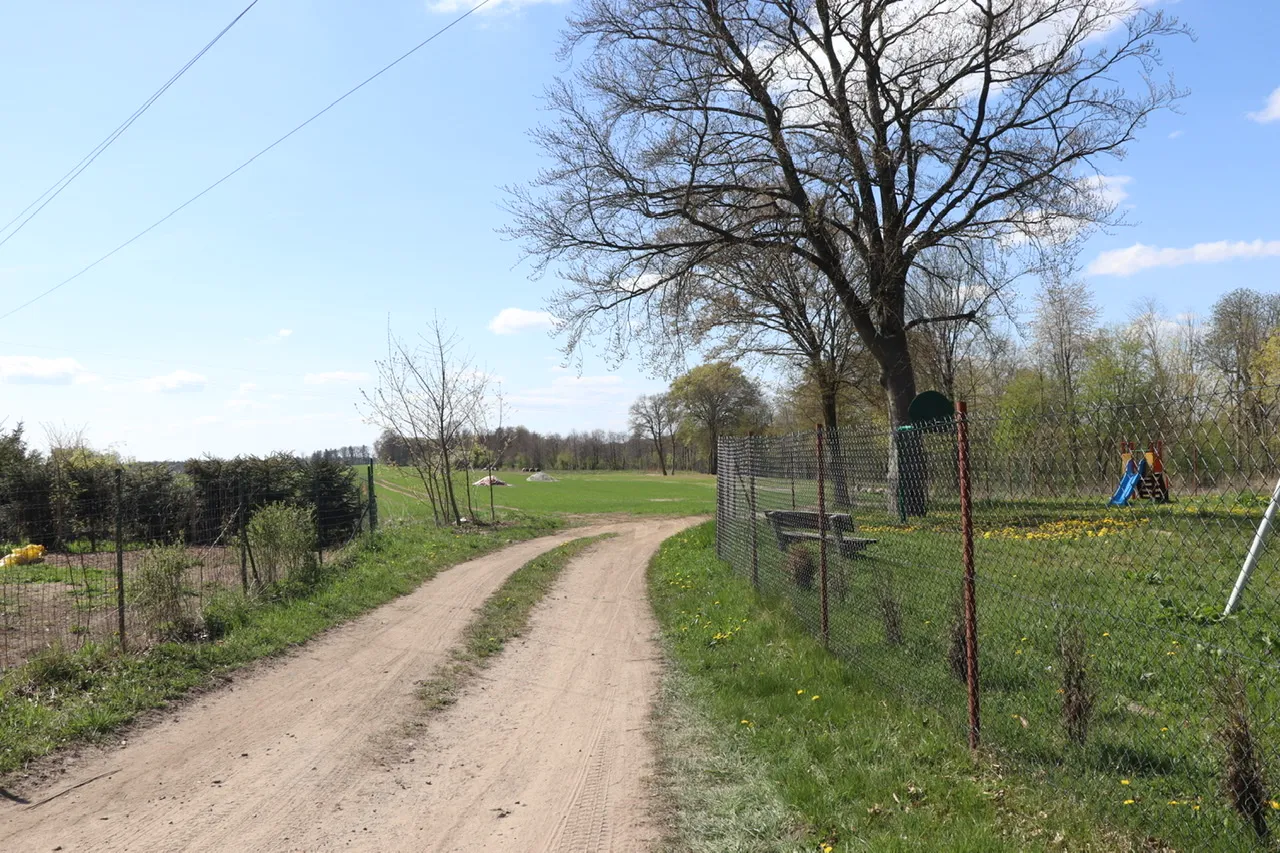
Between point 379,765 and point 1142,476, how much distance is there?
15.8 feet

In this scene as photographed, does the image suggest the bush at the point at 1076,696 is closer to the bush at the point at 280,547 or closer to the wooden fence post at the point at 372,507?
the bush at the point at 280,547

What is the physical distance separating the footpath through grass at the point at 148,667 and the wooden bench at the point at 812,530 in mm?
5467

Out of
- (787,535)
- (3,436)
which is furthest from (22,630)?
(3,436)

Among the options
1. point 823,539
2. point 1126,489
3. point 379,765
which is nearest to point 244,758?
point 379,765

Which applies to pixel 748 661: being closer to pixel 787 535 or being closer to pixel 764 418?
pixel 787 535

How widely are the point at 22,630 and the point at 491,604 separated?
5314 millimetres

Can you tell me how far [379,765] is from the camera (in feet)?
18.4

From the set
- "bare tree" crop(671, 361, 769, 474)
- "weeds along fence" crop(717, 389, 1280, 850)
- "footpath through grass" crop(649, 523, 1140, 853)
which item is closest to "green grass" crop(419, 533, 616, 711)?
"footpath through grass" crop(649, 523, 1140, 853)

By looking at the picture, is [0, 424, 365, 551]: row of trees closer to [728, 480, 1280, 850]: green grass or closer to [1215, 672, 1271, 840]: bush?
[728, 480, 1280, 850]: green grass

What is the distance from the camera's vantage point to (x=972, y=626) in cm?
486

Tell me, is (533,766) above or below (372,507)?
below

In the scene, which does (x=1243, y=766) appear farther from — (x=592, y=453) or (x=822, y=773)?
(x=592, y=453)

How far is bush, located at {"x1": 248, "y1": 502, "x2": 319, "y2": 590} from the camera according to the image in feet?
38.0

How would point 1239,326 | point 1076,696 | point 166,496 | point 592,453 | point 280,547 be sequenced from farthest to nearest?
point 592,453
point 1239,326
point 166,496
point 280,547
point 1076,696
